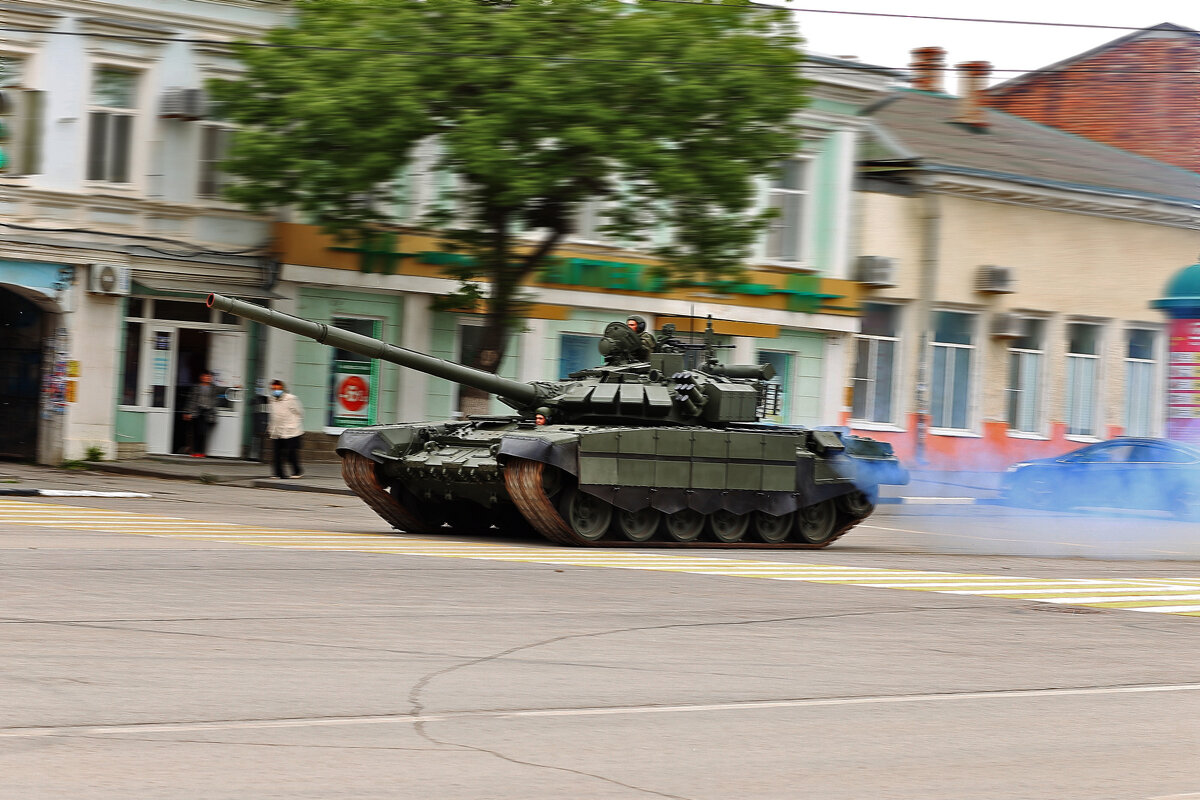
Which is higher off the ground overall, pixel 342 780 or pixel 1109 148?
pixel 1109 148

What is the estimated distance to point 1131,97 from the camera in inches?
1752

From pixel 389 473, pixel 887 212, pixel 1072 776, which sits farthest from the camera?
pixel 887 212

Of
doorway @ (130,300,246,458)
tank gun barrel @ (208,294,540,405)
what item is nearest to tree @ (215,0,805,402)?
doorway @ (130,300,246,458)

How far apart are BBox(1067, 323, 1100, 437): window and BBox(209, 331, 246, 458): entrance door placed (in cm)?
2063

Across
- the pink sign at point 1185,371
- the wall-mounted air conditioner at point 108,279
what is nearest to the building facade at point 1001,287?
the pink sign at point 1185,371

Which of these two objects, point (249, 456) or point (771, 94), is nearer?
point (771, 94)

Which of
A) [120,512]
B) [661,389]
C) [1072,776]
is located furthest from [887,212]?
[1072,776]

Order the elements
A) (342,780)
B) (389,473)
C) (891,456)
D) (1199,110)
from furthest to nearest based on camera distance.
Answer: (1199,110)
(891,456)
(389,473)
(342,780)

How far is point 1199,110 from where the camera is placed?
43531 mm

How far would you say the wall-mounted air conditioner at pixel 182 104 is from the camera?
89.0 ft

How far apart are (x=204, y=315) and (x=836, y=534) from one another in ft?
43.2

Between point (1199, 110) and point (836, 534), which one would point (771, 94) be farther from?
point (1199, 110)

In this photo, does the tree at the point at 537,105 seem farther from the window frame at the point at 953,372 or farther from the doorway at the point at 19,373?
the window frame at the point at 953,372

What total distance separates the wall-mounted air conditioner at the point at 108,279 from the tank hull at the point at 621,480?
9.61m
